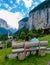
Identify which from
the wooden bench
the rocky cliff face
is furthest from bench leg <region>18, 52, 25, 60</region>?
the rocky cliff face

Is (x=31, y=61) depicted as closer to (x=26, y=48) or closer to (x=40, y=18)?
(x=26, y=48)

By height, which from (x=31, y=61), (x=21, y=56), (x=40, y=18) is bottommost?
(x=31, y=61)

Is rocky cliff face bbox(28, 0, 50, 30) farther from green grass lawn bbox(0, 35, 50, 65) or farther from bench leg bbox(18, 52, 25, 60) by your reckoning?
bench leg bbox(18, 52, 25, 60)

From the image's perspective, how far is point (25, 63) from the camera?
539 inches

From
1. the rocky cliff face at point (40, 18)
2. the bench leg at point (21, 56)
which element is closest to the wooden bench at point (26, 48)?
the bench leg at point (21, 56)

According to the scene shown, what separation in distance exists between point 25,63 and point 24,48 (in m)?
0.94

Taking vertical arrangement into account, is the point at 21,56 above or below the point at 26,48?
below

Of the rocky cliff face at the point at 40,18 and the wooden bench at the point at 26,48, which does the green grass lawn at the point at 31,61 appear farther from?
the rocky cliff face at the point at 40,18

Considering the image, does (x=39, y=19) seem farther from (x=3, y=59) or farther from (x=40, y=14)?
(x=3, y=59)

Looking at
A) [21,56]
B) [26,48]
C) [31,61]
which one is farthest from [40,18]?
[31,61]

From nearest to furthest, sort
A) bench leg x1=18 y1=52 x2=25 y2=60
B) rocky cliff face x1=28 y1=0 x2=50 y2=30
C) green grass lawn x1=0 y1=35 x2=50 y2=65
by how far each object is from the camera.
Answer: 1. green grass lawn x1=0 y1=35 x2=50 y2=65
2. bench leg x1=18 y1=52 x2=25 y2=60
3. rocky cliff face x1=28 y1=0 x2=50 y2=30

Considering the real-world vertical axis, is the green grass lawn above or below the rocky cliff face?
below

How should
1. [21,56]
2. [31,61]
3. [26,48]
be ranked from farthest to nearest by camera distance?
[26,48] → [21,56] → [31,61]

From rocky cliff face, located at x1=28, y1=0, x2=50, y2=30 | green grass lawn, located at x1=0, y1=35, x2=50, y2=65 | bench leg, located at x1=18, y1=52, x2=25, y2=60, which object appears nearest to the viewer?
green grass lawn, located at x1=0, y1=35, x2=50, y2=65
